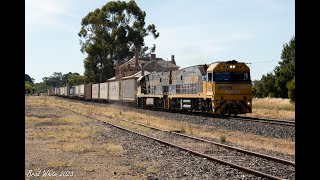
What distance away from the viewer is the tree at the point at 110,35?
79000 mm

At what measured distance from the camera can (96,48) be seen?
78.6 m

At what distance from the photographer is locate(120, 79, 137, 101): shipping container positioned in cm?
4450

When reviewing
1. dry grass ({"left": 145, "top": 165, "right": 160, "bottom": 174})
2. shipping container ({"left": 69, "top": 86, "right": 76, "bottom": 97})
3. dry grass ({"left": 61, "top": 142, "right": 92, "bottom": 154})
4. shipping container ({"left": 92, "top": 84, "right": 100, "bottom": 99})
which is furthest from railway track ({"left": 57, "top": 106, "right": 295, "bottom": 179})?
shipping container ({"left": 69, "top": 86, "right": 76, "bottom": 97})

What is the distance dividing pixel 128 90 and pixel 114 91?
6919 millimetres

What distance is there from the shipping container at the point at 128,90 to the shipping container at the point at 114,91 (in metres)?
1.22

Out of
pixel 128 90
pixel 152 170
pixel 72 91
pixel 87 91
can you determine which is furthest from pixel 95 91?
pixel 152 170

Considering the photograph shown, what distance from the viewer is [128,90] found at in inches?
1841

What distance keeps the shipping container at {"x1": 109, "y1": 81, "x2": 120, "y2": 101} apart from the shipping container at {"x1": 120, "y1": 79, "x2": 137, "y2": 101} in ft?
4.00

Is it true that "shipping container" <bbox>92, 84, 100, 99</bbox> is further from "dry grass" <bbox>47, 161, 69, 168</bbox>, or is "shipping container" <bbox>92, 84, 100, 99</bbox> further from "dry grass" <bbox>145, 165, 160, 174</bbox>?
"dry grass" <bbox>145, 165, 160, 174</bbox>
